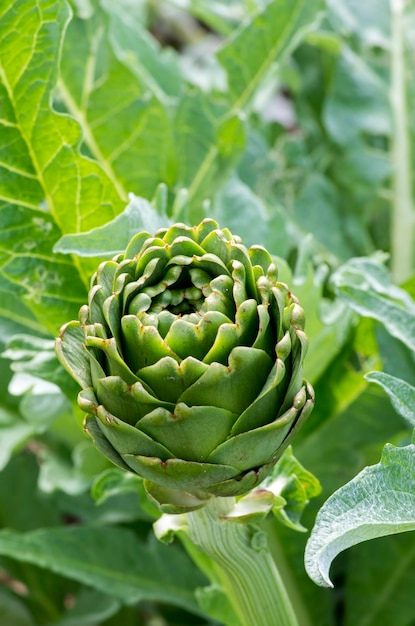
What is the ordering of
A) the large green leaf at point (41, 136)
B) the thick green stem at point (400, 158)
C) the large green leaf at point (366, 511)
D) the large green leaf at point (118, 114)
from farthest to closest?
the thick green stem at point (400, 158), the large green leaf at point (118, 114), the large green leaf at point (41, 136), the large green leaf at point (366, 511)

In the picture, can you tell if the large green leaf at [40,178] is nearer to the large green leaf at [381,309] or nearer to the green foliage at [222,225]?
the green foliage at [222,225]

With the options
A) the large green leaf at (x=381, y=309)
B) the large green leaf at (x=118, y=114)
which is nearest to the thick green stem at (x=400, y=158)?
the large green leaf at (x=118, y=114)

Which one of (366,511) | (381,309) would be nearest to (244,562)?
(366,511)

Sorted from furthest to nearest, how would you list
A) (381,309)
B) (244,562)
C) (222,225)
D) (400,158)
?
(400,158)
(222,225)
(381,309)
(244,562)

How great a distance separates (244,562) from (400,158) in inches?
28.8

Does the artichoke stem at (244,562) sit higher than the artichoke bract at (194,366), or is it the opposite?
the artichoke bract at (194,366)

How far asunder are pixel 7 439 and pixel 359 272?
0.39 m

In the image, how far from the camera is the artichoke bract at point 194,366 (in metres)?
0.44

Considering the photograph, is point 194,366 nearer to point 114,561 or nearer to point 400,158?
point 114,561

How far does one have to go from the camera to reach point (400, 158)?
1.15 metres

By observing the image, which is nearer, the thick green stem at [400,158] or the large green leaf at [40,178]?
the large green leaf at [40,178]

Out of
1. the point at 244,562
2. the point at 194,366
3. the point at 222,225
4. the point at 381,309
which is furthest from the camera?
the point at 222,225

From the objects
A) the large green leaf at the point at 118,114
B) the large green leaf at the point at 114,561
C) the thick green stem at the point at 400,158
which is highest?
the large green leaf at the point at 118,114

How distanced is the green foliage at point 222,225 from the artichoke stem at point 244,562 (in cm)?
3
